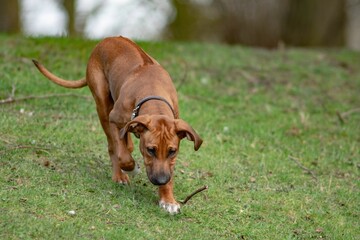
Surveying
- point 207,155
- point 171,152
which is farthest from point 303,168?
point 171,152

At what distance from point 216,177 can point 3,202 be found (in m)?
2.59

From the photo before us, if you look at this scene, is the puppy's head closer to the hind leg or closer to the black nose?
the black nose

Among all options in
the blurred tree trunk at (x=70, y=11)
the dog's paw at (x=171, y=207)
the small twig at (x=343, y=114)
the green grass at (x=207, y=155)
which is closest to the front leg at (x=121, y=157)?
the green grass at (x=207, y=155)

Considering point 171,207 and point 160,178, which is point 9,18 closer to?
point 171,207

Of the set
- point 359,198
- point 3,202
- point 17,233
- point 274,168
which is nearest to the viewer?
point 17,233

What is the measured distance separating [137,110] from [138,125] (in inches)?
13.6

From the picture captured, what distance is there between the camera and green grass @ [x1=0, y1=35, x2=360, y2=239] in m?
6.60

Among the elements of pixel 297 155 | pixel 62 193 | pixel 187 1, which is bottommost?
pixel 187 1

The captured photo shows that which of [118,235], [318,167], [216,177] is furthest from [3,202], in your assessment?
[318,167]

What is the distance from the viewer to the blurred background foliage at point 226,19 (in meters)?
17.2

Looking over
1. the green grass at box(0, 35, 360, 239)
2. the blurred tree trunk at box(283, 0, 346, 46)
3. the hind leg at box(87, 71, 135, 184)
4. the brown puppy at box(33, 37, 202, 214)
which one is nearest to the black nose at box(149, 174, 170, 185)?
the brown puppy at box(33, 37, 202, 214)

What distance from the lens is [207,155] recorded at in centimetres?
885

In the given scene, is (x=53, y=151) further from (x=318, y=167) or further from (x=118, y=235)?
(x=318, y=167)

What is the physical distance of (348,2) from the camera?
62.3 ft
